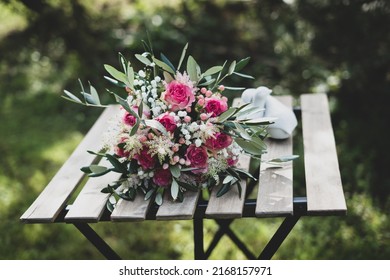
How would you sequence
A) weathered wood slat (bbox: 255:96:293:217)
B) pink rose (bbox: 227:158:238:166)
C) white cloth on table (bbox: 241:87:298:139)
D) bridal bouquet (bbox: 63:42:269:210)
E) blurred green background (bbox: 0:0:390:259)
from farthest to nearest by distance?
blurred green background (bbox: 0:0:390:259) < white cloth on table (bbox: 241:87:298:139) < pink rose (bbox: 227:158:238:166) < bridal bouquet (bbox: 63:42:269:210) < weathered wood slat (bbox: 255:96:293:217)

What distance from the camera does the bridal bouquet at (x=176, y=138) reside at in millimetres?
2049

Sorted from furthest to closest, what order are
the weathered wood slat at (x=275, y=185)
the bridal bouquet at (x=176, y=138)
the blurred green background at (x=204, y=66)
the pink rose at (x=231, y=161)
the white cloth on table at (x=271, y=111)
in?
the blurred green background at (x=204, y=66)
the white cloth on table at (x=271, y=111)
the pink rose at (x=231, y=161)
the bridal bouquet at (x=176, y=138)
the weathered wood slat at (x=275, y=185)

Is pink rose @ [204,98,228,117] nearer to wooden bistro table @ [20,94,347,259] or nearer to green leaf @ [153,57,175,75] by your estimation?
green leaf @ [153,57,175,75]

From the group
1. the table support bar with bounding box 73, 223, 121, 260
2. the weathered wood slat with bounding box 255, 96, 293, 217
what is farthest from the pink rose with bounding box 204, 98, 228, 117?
the table support bar with bounding box 73, 223, 121, 260

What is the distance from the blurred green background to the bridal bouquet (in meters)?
1.16

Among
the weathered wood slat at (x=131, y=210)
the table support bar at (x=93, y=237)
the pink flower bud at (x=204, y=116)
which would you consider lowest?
the table support bar at (x=93, y=237)

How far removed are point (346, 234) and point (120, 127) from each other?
1.70 m

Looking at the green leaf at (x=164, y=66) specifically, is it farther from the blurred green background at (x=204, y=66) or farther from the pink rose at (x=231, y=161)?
the blurred green background at (x=204, y=66)

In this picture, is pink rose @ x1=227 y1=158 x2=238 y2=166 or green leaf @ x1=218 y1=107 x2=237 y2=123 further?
pink rose @ x1=227 y1=158 x2=238 y2=166

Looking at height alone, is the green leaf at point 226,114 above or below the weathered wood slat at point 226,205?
above

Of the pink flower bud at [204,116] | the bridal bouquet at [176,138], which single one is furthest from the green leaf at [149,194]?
the pink flower bud at [204,116]

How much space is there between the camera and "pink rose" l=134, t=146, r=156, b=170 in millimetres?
2066

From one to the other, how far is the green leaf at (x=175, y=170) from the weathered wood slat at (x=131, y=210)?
0.15 m

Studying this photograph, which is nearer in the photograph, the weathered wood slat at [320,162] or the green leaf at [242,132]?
the weathered wood slat at [320,162]
